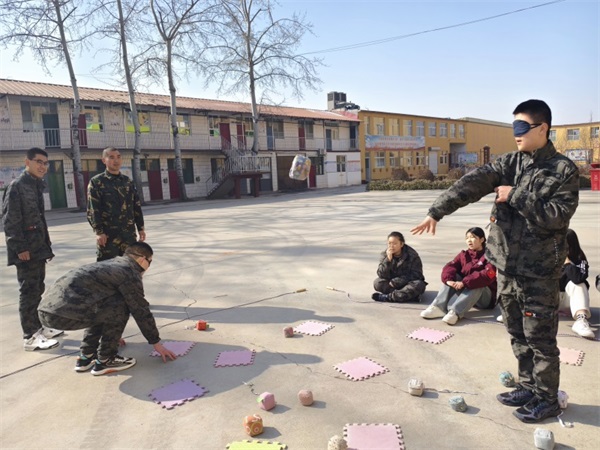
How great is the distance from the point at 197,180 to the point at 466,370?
93.9 feet

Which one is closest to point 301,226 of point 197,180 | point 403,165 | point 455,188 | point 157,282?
point 157,282

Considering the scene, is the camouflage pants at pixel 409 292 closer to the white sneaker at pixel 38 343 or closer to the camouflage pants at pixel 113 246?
the camouflage pants at pixel 113 246

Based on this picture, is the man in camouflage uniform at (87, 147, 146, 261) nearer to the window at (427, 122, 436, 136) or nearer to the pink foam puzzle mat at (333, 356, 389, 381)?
the pink foam puzzle mat at (333, 356, 389, 381)

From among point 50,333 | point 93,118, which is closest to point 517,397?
point 50,333

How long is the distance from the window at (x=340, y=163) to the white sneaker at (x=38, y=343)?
36371 mm

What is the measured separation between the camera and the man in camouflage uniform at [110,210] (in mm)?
4707

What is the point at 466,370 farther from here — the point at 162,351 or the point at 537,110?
the point at 162,351

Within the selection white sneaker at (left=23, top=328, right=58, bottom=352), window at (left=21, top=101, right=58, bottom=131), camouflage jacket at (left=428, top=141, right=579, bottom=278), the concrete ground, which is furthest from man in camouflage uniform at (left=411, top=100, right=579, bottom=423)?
window at (left=21, top=101, right=58, bottom=131)

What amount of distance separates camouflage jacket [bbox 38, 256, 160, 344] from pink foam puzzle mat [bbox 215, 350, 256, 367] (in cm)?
59

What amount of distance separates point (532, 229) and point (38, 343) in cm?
447

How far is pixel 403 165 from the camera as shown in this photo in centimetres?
4522

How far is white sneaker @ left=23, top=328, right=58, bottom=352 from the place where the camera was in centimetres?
418

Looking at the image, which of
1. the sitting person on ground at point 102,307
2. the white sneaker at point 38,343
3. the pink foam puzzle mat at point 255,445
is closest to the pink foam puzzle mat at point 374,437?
the pink foam puzzle mat at point 255,445

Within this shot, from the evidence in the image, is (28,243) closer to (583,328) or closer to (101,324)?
(101,324)
